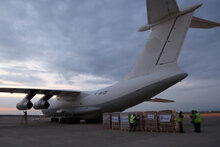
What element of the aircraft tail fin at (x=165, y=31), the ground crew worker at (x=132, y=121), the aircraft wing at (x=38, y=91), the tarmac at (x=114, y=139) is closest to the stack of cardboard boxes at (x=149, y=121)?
the ground crew worker at (x=132, y=121)

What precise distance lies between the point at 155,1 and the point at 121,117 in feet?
19.2

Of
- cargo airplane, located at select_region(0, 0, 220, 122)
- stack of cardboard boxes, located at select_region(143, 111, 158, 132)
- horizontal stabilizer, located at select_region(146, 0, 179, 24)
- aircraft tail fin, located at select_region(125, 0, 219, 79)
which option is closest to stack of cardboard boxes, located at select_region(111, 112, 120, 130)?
cargo airplane, located at select_region(0, 0, 220, 122)

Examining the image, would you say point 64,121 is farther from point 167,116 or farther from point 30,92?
point 167,116

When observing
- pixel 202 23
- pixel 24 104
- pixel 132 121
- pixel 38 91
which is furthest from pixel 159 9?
pixel 24 104

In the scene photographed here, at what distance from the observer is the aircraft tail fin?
9133 millimetres

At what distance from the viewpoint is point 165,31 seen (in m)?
9.89

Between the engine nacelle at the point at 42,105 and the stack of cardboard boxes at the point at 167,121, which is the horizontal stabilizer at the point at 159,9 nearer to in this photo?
the stack of cardboard boxes at the point at 167,121

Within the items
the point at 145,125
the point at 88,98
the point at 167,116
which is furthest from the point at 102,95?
the point at 167,116

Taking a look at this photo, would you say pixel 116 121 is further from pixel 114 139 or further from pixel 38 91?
pixel 38 91

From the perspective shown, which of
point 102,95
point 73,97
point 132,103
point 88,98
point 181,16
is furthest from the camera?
point 73,97

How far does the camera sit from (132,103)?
1142 cm

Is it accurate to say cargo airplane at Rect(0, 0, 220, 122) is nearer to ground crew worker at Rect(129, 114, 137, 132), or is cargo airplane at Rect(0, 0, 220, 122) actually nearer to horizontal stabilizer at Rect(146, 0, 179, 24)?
horizontal stabilizer at Rect(146, 0, 179, 24)

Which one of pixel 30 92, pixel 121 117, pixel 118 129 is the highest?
pixel 30 92

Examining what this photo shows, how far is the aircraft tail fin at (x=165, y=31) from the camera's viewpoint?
9.13 meters
